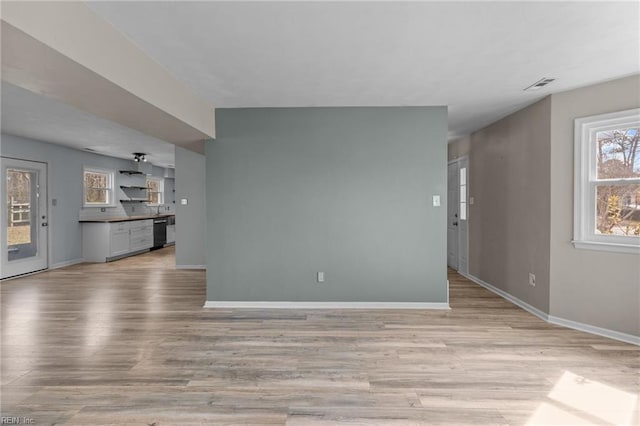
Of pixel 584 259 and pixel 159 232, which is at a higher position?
pixel 584 259

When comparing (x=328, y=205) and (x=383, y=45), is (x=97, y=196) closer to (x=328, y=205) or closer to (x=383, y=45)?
(x=328, y=205)

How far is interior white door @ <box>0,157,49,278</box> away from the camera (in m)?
5.60

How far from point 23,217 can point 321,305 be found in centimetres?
595

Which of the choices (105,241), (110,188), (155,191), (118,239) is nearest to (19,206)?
(105,241)

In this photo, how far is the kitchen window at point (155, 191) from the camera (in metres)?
10.1

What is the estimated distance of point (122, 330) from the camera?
3.40 metres

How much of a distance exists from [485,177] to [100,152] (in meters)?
8.17

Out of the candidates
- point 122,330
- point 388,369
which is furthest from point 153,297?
point 388,369

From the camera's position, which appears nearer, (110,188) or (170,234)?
(110,188)

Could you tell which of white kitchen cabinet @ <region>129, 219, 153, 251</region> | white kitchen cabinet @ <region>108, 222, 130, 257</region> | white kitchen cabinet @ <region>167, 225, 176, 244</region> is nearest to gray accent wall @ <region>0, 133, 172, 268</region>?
white kitchen cabinet @ <region>108, 222, 130, 257</region>

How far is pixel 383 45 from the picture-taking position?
96.9 inches

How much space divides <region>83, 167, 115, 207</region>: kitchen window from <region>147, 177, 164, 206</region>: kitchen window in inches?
58.5

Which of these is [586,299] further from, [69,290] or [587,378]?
[69,290]

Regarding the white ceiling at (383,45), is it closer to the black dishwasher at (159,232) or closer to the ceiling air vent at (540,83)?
the ceiling air vent at (540,83)
